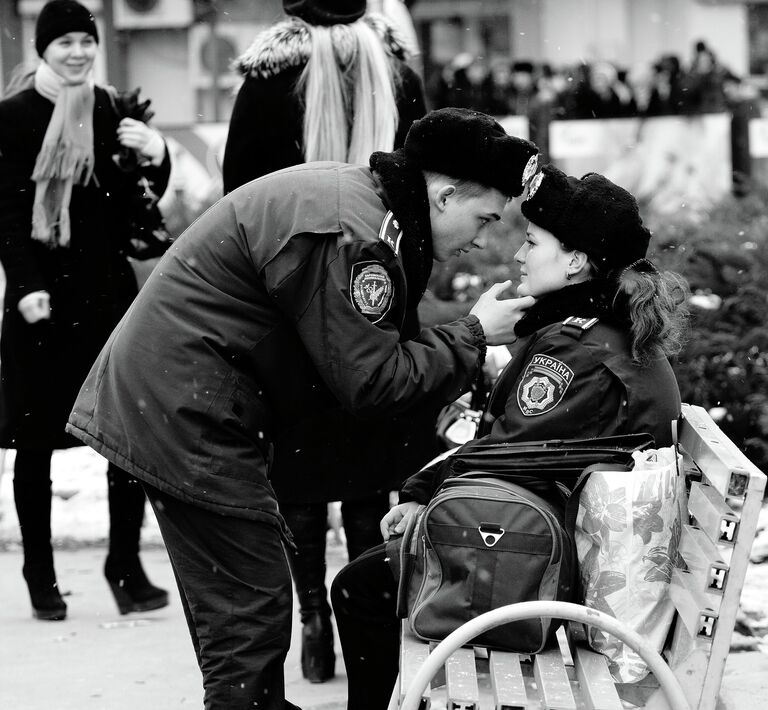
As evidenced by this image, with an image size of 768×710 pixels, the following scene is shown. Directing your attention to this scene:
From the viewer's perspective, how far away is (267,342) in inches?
112

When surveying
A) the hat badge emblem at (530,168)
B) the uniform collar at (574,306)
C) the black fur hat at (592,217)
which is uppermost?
the hat badge emblem at (530,168)

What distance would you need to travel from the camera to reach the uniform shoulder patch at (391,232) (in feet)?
9.12

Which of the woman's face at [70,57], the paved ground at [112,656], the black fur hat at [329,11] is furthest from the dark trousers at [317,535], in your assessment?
the woman's face at [70,57]

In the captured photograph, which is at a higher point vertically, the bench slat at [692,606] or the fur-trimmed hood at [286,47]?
the fur-trimmed hood at [286,47]

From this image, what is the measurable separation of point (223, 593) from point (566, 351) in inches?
36.7

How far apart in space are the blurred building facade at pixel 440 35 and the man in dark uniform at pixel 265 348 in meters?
12.5

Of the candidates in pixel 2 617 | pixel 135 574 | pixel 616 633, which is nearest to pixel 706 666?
pixel 616 633

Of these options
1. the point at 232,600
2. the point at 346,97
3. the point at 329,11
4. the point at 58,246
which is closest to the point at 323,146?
the point at 346,97

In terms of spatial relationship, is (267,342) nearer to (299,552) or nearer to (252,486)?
(252,486)

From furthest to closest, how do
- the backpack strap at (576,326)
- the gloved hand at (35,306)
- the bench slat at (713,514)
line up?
the gloved hand at (35,306), the backpack strap at (576,326), the bench slat at (713,514)

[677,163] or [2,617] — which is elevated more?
[677,163]

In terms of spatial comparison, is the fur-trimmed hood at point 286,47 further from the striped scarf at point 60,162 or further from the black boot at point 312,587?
the black boot at point 312,587

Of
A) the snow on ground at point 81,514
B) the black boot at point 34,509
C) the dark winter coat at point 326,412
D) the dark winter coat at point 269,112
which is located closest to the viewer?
the dark winter coat at point 326,412

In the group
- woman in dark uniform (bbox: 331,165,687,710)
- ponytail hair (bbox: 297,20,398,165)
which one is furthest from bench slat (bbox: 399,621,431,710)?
ponytail hair (bbox: 297,20,398,165)
